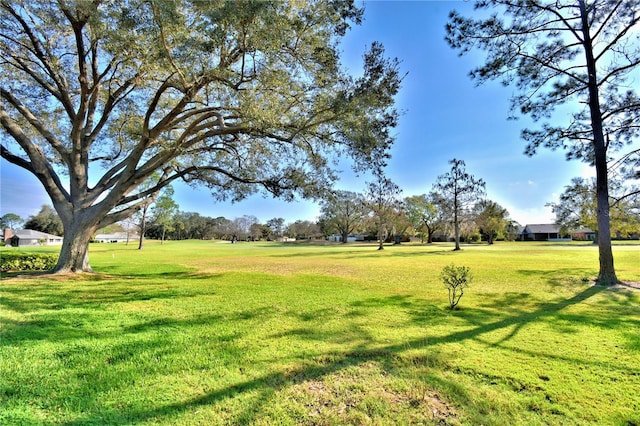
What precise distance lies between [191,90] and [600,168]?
43.7ft

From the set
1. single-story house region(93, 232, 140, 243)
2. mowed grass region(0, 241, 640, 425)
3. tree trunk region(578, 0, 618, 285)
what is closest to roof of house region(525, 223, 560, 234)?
tree trunk region(578, 0, 618, 285)

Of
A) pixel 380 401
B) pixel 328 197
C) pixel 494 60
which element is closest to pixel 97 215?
pixel 328 197

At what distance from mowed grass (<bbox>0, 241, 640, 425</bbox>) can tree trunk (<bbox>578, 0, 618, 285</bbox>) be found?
3172 mm

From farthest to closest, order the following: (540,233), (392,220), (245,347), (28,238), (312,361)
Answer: (540,233)
(28,238)
(392,220)
(245,347)
(312,361)

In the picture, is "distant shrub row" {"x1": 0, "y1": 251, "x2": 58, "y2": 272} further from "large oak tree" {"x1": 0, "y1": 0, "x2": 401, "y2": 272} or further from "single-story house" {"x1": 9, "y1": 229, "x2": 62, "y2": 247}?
"single-story house" {"x1": 9, "y1": 229, "x2": 62, "y2": 247}

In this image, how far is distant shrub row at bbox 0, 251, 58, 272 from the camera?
11.5m

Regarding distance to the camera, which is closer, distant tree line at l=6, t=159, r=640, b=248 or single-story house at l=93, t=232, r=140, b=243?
distant tree line at l=6, t=159, r=640, b=248

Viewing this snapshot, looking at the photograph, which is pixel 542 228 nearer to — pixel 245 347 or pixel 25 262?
pixel 245 347

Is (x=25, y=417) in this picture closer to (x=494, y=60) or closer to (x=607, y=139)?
(x=494, y=60)

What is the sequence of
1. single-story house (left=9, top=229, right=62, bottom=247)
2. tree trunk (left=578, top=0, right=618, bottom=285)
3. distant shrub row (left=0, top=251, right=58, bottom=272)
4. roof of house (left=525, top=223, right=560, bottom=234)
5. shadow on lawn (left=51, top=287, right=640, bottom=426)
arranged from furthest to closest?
1. roof of house (left=525, top=223, right=560, bottom=234)
2. single-story house (left=9, top=229, right=62, bottom=247)
3. distant shrub row (left=0, top=251, right=58, bottom=272)
4. tree trunk (left=578, top=0, right=618, bottom=285)
5. shadow on lawn (left=51, top=287, right=640, bottom=426)

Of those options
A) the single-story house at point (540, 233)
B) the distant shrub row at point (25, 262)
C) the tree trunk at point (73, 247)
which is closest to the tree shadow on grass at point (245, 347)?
the tree trunk at point (73, 247)

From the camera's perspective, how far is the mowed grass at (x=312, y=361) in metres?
2.64

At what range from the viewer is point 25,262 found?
39.5 ft

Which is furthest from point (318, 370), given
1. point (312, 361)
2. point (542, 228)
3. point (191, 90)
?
point (542, 228)
